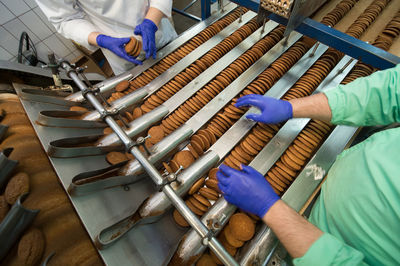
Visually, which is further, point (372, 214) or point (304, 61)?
point (304, 61)

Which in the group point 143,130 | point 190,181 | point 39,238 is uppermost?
point 143,130

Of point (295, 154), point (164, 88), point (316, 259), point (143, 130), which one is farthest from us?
point (164, 88)

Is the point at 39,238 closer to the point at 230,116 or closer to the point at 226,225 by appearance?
the point at 226,225

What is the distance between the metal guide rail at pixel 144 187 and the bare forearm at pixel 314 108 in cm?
14

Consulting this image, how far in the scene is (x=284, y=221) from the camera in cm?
98

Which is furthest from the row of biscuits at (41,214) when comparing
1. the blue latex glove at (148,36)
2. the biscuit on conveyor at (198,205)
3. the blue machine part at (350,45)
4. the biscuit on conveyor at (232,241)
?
the blue machine part at (350,45)

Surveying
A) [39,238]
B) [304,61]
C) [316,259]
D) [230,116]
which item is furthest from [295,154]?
[39,238]

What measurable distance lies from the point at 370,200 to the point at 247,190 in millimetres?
532

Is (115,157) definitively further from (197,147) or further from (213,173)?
(213,173)

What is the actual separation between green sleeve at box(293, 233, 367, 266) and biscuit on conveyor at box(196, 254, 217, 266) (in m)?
0.44

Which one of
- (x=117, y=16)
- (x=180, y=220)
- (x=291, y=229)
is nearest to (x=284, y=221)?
(x=291, y=229)

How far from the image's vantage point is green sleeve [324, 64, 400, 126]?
1.04 m

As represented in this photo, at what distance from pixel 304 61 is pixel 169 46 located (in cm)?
127

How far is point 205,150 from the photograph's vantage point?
4.43 feet
